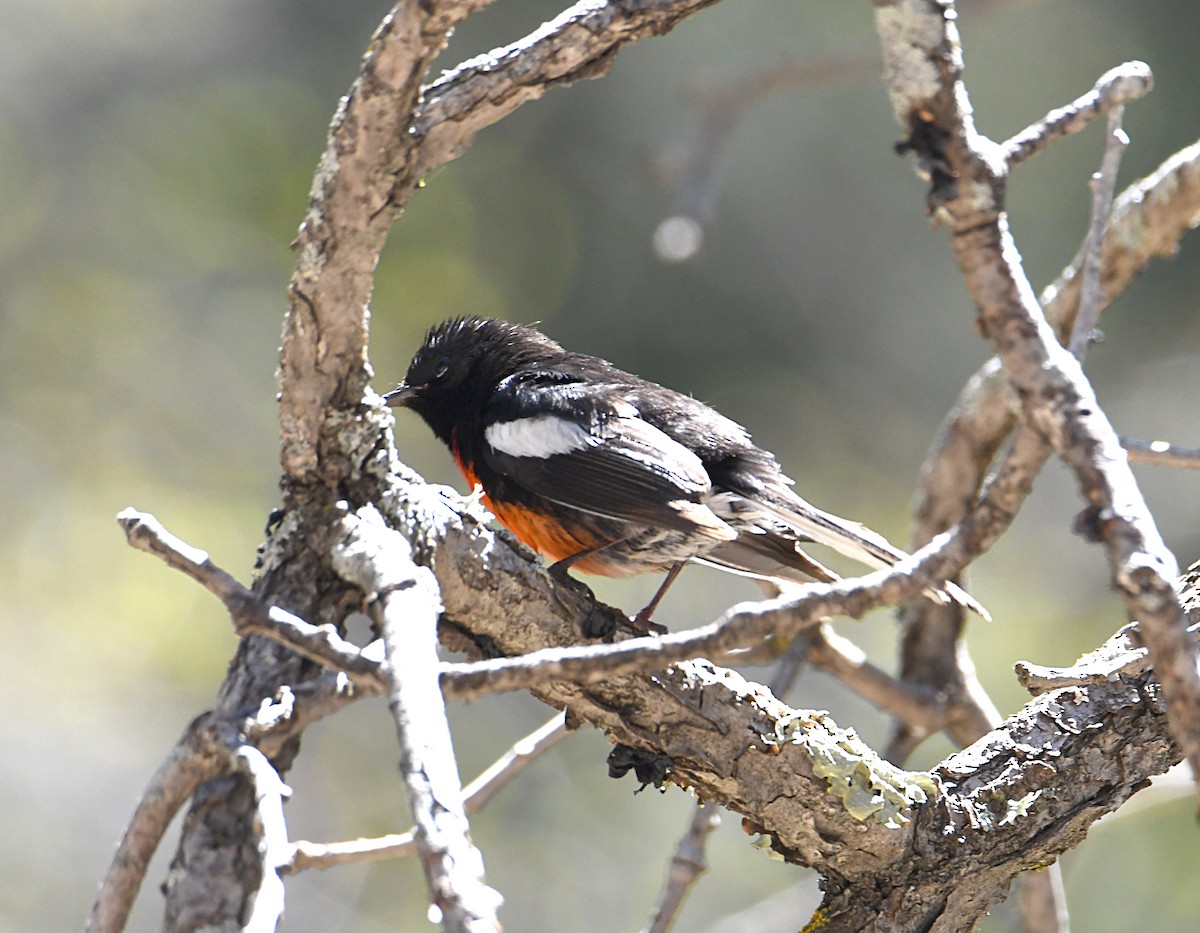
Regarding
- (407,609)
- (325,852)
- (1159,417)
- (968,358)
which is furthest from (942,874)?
(968,358)

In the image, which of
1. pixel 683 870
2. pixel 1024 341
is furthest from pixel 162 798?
pixel 683 870

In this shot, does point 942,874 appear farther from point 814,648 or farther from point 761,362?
point 761,362

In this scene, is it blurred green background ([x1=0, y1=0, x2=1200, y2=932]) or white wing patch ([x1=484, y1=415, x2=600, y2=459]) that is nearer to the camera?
white wing patch ([x1=484, y1=415, x2=600, y2=459])

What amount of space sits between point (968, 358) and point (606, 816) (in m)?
4.29

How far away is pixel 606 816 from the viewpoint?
8.55 meters

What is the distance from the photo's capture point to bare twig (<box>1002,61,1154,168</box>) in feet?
4.76

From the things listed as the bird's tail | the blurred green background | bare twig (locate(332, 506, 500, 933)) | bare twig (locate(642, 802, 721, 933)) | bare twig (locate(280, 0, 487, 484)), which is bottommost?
bare twig (locate(332, 506, 500, 933))

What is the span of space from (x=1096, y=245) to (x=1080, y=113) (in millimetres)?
202

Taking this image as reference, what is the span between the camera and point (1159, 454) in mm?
1840

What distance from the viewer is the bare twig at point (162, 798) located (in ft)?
6.19

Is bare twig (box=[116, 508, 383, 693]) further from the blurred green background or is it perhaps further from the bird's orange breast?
the blurred green background

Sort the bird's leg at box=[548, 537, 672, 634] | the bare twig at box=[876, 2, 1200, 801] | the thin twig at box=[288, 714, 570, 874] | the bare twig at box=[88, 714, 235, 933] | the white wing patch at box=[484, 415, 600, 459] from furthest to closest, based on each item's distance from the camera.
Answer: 1. the white wing patch at box=[484, 415, 600, 459]
2. the bird's leg at box=[548, 537, 672, 634]
3. the thin twig at box=[288, 714, 570, 874]
4. the bare twig at box=[88, 714, 235, 933]
5. the bare twig at box=[876, 2, 1200, 801]

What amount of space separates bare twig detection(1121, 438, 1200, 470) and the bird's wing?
1.22 m

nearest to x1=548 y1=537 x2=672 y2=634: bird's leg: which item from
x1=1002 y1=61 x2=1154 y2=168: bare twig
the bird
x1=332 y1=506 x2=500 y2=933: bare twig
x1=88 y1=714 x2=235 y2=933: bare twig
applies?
the bird
